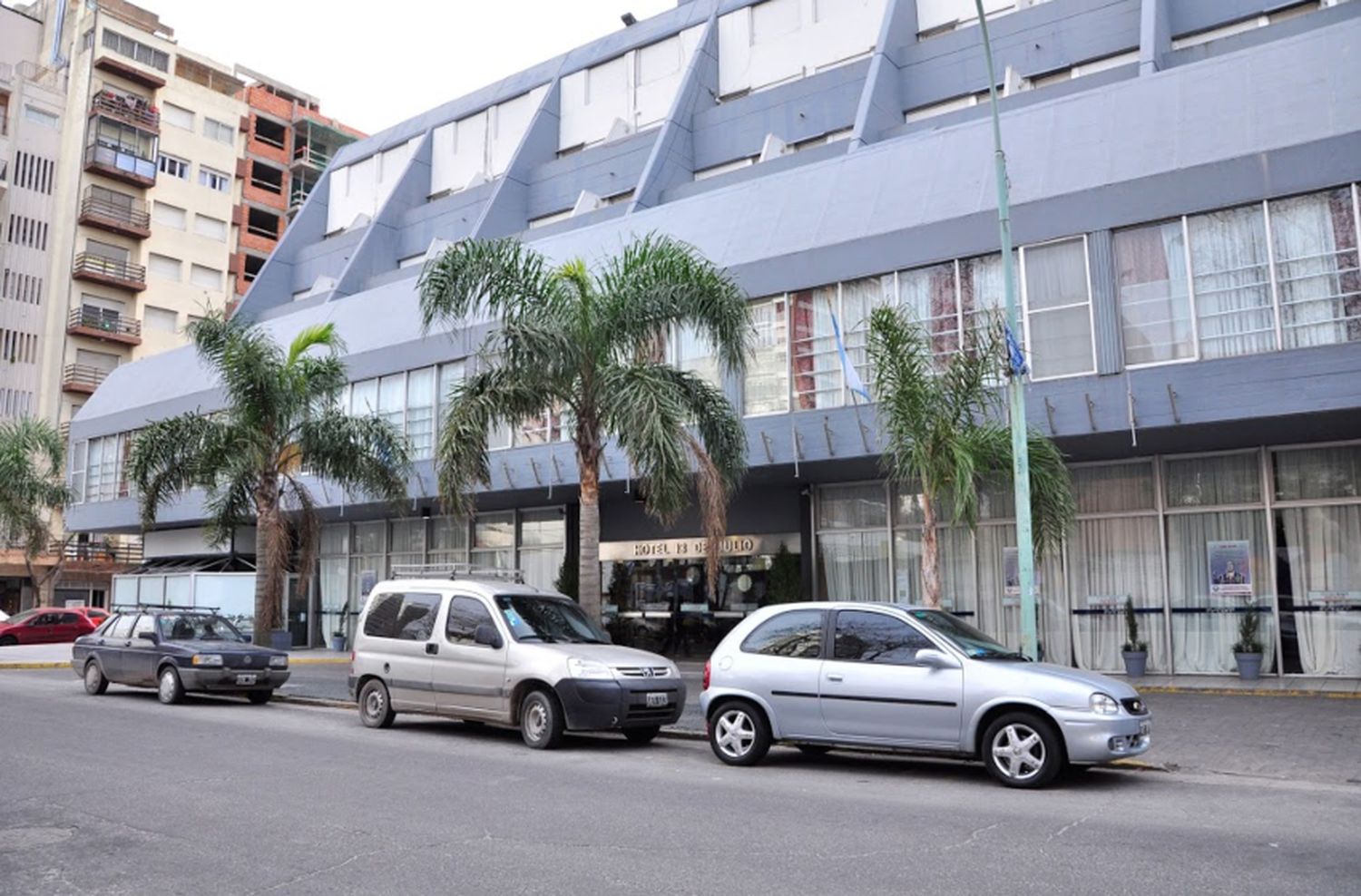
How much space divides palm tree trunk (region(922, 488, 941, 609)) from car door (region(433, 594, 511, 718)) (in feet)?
18.5

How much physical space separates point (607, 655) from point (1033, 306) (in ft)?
31.3

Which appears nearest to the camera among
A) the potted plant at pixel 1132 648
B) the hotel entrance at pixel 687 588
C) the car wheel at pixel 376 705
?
the car wheel at pixel 376 705

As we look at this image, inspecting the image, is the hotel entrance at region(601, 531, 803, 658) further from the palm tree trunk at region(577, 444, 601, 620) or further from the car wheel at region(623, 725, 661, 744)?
the car wheel at region(623, 725, 661, 744)

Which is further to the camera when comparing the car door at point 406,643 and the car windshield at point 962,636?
the car door at point 406,643

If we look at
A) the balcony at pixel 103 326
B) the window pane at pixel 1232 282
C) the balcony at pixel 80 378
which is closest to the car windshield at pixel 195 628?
the window pane at pixel 1232 282

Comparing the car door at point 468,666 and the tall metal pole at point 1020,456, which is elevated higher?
the tall metal pole at point 1020,456

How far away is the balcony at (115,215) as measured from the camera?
52.3 meters

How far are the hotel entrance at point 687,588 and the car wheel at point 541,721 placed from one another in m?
10.3

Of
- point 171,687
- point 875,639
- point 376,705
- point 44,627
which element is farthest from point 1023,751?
point 44,627

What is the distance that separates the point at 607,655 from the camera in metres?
11.6

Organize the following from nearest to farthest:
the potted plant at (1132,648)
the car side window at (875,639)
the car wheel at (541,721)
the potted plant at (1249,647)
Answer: the car side window at (875,639)
the car wheel at (541,721)
the potted plant at (1249,647)
the potted plant at (1132,648)

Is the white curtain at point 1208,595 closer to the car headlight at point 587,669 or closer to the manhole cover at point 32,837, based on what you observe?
the car headlight at point 587,669

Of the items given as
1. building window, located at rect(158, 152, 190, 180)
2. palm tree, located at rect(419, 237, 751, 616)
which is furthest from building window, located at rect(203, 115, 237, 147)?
palm tree, located at rect(419, 237, 751, 616)

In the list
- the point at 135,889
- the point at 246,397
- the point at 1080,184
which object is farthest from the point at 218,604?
the point at 135,889
